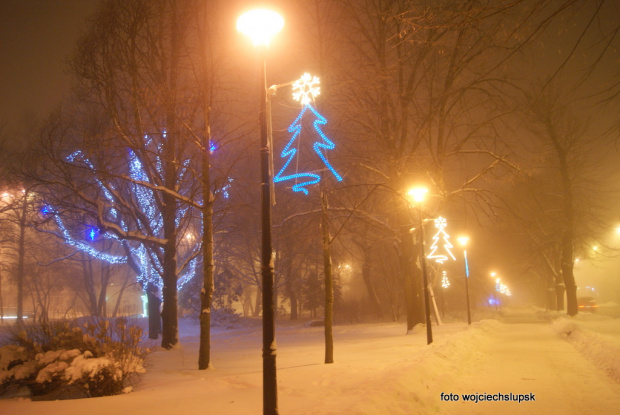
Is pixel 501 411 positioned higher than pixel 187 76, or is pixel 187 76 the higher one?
pixel 187 76

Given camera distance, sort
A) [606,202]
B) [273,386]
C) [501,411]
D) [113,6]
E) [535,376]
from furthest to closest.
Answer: [606,202] → [113,6] → [535,376] → [501,411] → [273,386]

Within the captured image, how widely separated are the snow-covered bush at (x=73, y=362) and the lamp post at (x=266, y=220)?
167 inches

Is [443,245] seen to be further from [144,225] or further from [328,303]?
[144,225]

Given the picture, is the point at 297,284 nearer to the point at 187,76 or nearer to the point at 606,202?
the point at 606,202

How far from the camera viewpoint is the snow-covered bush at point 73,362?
8656 millimetres

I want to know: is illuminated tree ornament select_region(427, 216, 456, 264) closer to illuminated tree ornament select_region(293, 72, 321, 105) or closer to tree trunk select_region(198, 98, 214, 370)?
illuminated tree ornament select_region(293, 72, 321, 105)

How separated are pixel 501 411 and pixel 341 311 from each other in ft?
139

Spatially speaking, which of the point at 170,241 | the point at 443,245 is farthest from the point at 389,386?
the point at 443,245

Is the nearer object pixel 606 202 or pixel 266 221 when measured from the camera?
pixel 266 221

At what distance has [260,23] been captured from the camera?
6.83 meters

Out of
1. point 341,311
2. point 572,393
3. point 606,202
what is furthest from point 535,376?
point 341,311

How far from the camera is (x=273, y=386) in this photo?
241 inches

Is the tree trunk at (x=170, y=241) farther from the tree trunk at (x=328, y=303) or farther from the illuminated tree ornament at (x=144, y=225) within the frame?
the tree trunk at (x=328, y=303)

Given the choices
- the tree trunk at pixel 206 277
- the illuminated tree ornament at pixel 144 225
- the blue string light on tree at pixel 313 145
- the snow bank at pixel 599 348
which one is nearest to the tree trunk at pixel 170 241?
the illuminated tree ornament at pixel 144 225
